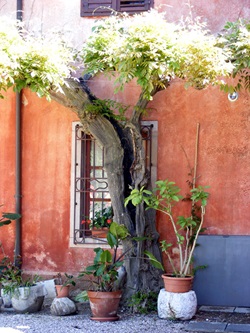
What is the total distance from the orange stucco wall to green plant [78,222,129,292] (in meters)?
1.00

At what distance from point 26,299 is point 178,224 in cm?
226

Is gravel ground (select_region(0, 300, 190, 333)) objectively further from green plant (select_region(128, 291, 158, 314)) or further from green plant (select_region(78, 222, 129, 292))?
green plant (select_region(78, 222, 129, 292))

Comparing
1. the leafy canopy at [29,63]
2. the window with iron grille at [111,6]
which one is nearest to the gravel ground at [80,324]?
the leafy canopy at [29,63]

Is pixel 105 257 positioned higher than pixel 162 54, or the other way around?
pixel 162 54

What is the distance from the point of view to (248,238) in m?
9.38

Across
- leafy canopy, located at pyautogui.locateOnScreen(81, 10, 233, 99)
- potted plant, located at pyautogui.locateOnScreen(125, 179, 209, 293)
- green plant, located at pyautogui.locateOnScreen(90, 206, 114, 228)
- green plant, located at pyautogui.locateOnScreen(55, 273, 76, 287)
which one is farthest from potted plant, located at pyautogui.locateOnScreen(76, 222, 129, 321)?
leafy canopy, located at pyautogui.locateOnScreen(81, 10, 233, 99)

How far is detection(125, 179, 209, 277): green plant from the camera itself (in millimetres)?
8914

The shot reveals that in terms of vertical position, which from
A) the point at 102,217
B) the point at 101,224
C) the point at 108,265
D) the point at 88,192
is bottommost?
the point at 108,265

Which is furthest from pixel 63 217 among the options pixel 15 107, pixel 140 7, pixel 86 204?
pixel 140 7

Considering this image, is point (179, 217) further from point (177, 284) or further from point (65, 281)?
point (65, 281)

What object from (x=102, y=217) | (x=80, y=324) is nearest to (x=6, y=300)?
(x=80, y=324)

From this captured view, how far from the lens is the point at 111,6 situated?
10031 millimetres

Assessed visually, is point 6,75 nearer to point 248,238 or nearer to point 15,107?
point 15,107

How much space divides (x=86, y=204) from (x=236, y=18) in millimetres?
3385
